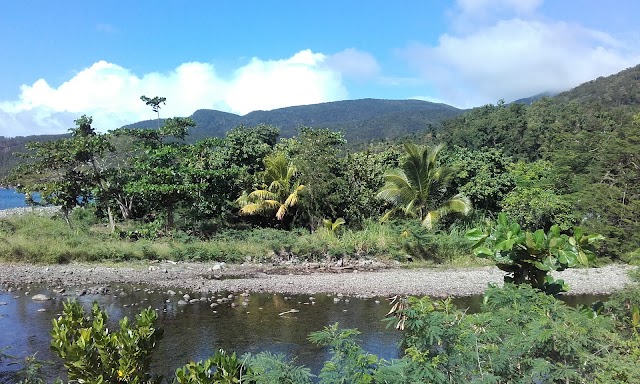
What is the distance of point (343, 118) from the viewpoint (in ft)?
608

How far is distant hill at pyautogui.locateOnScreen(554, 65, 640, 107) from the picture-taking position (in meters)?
66.3

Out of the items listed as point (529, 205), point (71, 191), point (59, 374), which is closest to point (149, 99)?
point (71, 191)

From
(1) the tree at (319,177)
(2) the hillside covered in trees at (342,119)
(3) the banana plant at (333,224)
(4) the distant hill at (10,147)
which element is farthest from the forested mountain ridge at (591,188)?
(2) the hillside covered in trees at (342,119)

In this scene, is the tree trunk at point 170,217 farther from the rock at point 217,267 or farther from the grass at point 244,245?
the rock at point 217,267

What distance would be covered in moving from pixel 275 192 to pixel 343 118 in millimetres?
167964

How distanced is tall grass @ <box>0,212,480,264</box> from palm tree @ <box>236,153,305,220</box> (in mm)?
1017

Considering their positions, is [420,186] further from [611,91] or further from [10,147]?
[10,147]

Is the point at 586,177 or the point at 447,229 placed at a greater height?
the point at 586,177

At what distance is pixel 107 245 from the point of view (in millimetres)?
17094

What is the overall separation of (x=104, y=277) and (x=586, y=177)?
19634mm

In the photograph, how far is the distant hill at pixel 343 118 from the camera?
127062mm

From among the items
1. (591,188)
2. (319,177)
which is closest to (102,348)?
(319,177)

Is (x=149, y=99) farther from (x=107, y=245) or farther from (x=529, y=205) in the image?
(x=529, y=205)

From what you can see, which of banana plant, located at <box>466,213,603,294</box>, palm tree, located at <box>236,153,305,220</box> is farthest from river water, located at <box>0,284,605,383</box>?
palm tree, located at <box>236,153,305,220</box>
